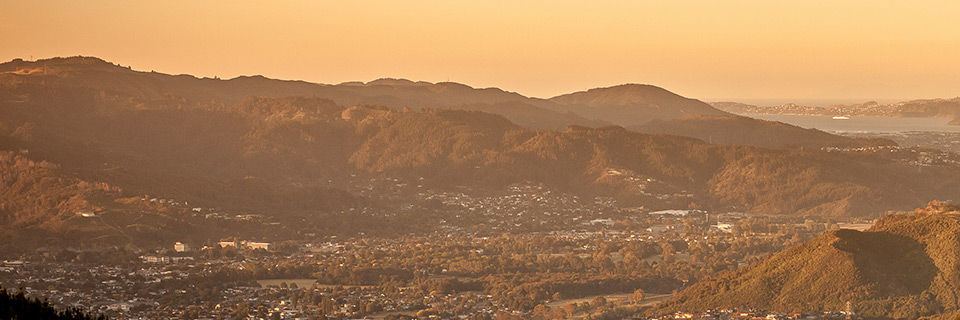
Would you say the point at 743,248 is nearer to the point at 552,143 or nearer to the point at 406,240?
the point at 406,240

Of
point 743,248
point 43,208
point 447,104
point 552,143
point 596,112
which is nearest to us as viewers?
point 743,248

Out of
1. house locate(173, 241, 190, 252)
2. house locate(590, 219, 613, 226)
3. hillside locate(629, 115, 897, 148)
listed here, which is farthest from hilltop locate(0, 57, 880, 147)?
house locate(173, 241, 190, 252)

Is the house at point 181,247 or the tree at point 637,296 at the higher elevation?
the house at point 181,247

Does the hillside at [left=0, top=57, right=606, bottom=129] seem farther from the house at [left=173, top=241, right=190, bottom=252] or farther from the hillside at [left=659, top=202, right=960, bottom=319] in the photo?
the hillside at [left=659, top=202, right=960, bottom=319]

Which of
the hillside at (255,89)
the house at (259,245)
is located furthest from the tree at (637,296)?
the hillside at (255,89)

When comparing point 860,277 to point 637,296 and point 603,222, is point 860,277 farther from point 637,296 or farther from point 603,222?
point 603,222

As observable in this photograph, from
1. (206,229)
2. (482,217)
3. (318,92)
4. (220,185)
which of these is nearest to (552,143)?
(482,217)

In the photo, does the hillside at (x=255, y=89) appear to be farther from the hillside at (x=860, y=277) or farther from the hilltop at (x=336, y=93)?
the hillside at (x=860, y=277)

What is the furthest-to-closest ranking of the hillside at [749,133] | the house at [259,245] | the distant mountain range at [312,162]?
the hillside at [749,133]
the distant mountain range at [312,162]
the house at [259,245]
